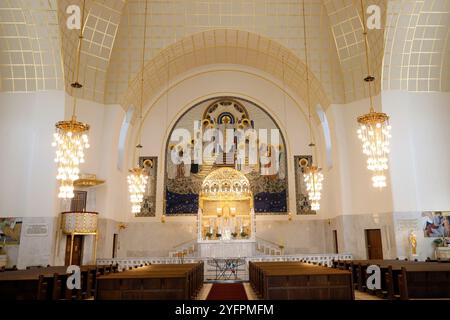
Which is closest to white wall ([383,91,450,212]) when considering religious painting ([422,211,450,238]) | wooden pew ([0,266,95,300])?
religious painting ([422,211,450,238])

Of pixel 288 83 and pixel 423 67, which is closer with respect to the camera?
pixel 423 67

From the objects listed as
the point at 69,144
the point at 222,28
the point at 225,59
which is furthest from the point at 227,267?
the point at 225,59

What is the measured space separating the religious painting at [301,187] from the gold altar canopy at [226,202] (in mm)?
2482

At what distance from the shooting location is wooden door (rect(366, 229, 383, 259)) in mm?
13610

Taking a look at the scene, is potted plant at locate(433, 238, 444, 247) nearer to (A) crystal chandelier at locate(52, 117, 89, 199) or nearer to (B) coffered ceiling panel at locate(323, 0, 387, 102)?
(B) coffered ceiling panel at locate(323, 0, 387, 102)

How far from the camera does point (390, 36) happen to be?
43.0 feet

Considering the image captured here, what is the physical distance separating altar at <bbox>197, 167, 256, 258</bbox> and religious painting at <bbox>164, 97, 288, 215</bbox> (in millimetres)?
547

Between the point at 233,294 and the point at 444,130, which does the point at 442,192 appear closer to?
the point at 444,130

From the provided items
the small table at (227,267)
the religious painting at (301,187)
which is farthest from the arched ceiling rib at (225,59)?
the small table at (227,267)

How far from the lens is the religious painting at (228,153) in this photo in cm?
1817

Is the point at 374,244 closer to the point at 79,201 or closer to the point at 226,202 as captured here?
the point at 226,202

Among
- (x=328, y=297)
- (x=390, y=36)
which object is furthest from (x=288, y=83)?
(x=328, y=297)

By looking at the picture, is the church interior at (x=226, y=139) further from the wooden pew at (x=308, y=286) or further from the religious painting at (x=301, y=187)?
the wooden pew at (x=308, y=286)

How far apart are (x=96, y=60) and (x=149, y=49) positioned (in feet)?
7.84
